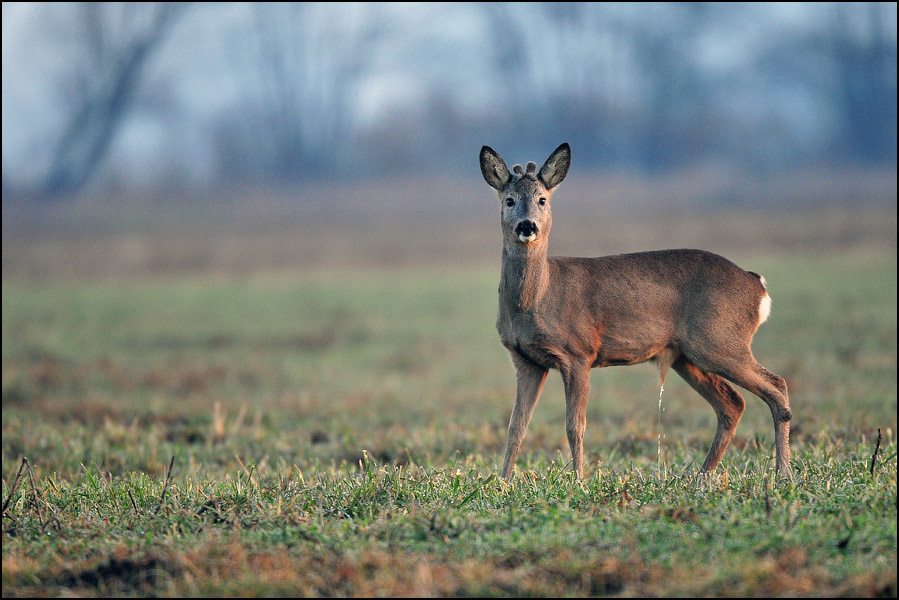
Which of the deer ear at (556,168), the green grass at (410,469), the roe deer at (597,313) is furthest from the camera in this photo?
the deer ear at (556,168)

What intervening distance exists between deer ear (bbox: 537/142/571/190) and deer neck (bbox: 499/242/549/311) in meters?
0.47

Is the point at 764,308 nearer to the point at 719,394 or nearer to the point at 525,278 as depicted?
the point at 719,394

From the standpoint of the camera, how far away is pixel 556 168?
22.2 feet

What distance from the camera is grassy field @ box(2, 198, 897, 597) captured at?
169 inches

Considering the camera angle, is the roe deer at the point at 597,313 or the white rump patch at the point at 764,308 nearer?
the roe deer at the point at 597,313

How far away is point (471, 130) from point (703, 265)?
5744 cm

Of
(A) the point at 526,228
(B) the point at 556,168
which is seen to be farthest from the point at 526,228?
(B) the point at 556,168

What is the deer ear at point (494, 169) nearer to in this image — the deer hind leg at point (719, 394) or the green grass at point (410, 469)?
the deer hind leg at point (719, 394)

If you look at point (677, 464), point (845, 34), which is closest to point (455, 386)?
point (677, 464)

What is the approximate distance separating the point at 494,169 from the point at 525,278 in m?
0.83

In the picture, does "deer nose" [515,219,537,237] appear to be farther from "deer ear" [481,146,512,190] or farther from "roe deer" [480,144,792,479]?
"deer ear" [481,146,512,190]

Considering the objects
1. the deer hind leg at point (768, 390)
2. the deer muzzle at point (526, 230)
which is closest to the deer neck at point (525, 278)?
the deer muzzle at point (526, 230)

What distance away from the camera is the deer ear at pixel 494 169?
22.3 ft

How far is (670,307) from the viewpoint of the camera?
6.75 metres
